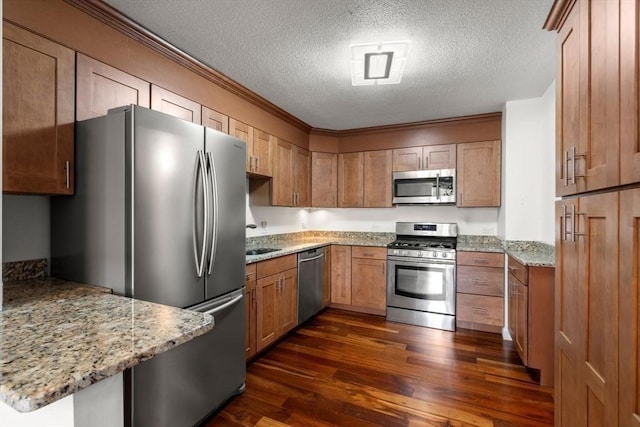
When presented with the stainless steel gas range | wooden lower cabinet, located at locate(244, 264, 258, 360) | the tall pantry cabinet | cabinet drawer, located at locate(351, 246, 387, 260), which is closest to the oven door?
the stainless steel gas range

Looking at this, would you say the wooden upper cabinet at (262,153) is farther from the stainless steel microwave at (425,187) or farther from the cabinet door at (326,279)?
the stainless steel microwave at (425,187)

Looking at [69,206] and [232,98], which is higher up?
[232,98]

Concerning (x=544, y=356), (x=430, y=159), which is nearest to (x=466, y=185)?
(x=430, y=159)

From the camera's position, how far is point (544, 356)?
233 cm

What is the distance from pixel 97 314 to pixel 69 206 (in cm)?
86

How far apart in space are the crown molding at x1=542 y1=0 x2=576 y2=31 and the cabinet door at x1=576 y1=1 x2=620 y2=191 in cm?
18

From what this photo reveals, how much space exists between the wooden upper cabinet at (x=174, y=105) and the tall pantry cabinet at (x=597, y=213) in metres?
2.28

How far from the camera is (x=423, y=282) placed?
3.56m

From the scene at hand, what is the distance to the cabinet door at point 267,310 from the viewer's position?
2672 millimetres

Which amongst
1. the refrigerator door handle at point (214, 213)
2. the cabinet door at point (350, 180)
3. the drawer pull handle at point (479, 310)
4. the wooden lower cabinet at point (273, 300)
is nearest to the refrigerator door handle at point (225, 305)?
the refrigerator door handle at point (214, 213)

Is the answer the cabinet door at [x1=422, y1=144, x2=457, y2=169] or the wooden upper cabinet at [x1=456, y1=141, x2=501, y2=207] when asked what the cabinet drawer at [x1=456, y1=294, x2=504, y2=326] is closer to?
the wooden upper cabinet at [x1=456, y1=141, x2=501, y2=207]

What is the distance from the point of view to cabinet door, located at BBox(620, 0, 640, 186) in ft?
2.72

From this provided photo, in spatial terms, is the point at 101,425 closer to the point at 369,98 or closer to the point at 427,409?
the point at 427,409

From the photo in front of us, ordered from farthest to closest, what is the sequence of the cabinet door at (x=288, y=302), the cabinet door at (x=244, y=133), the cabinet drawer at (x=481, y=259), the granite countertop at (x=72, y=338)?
the cabinet drawer at (x=481, y=259), the cabinet door at (x=288, y=302), the cabinet door at (x=244, y=133), the granite countertop at (x=72, y=338)
